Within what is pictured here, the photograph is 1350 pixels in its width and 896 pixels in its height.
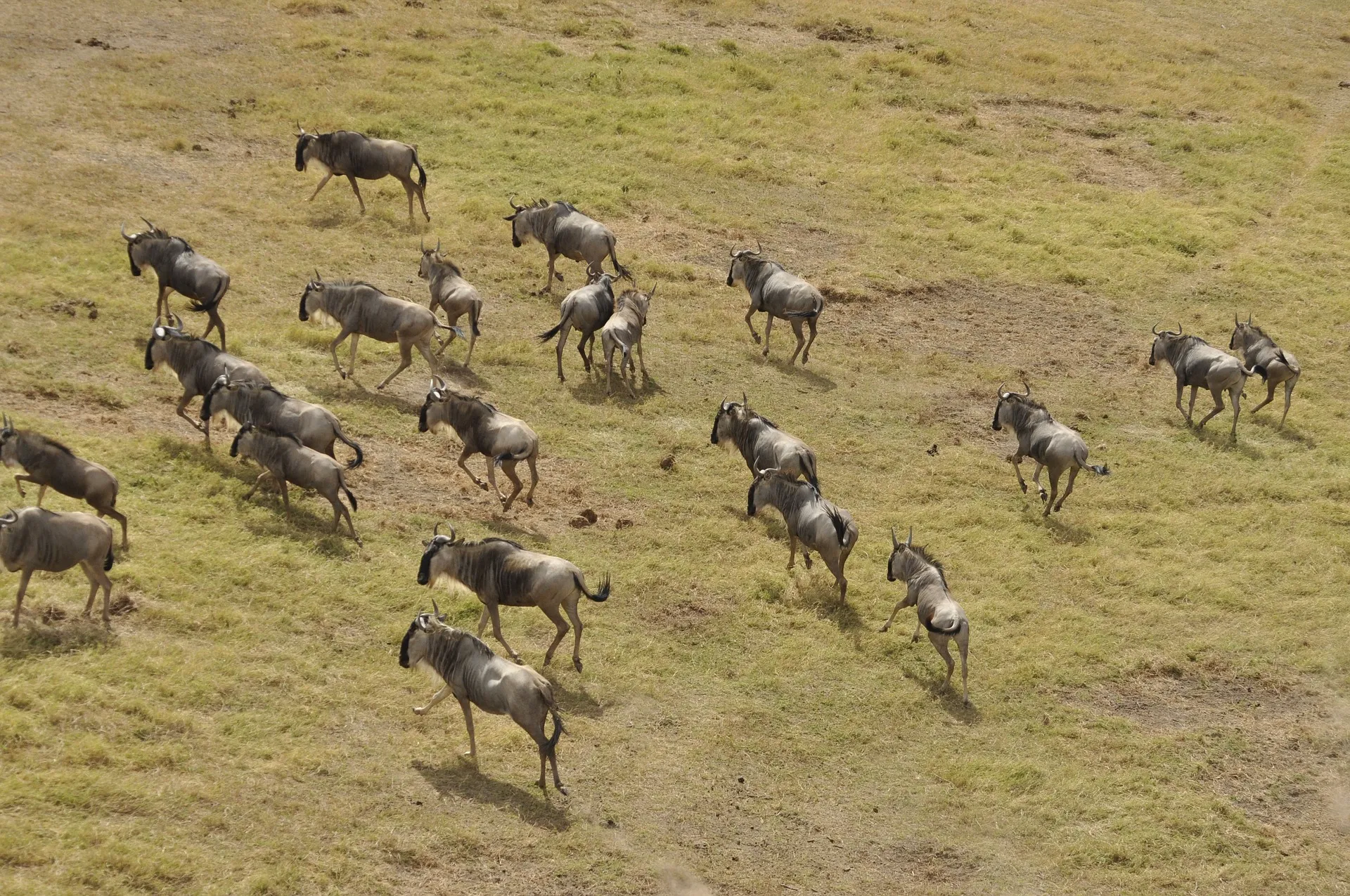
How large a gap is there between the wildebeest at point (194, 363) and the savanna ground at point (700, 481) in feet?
2.12

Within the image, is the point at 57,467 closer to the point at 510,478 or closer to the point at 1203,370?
the point at 510,478

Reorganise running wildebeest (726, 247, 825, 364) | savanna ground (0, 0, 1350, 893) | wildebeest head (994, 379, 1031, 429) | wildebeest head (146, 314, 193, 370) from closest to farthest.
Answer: savanna ground (0, 0, 1350, 893)
wildebeest head (146, 314, 193, 370)
wildebeest head (994, 379, 1031, 429)
running wildebeest (726, 247, 825, 364)

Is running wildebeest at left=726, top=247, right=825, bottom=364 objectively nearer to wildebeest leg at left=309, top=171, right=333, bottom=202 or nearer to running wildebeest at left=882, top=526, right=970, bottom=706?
running wildebeest at left=882, top=526, right=970, bottom=706

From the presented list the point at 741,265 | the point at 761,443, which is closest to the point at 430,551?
the point at 761,443

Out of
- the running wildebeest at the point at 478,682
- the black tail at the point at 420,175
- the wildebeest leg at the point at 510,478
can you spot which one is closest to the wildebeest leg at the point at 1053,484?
the wildebeest leg at the point at 510,478

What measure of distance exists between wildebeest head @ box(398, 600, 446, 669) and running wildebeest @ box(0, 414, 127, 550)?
11.5ft

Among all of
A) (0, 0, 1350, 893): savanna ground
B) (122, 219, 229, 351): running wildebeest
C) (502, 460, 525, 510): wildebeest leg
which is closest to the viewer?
(0, 0, 1350, 893): savanna ground

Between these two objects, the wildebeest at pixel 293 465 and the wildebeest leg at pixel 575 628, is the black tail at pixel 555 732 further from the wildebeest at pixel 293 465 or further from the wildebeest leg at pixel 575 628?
the wildebeest at pixel 293 465

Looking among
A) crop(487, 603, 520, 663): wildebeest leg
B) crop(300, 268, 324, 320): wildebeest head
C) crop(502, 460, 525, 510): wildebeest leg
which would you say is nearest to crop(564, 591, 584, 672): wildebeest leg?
crop(487, 603, 520, 663): wildebeest leg

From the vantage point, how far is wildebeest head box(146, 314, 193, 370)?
1695 cm

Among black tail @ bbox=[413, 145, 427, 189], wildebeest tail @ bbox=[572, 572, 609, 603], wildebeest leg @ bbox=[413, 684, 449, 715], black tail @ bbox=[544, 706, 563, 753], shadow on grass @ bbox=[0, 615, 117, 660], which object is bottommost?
wildebeest leg @ bbox=[413, 684, 449, 715]

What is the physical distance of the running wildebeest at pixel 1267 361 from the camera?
21.4 m

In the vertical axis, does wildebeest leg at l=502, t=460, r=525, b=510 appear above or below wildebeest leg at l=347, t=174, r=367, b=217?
below

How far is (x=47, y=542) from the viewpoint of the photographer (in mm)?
12484
